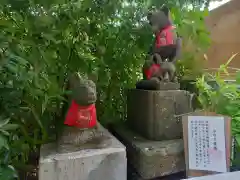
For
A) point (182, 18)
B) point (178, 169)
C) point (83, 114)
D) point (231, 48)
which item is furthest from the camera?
point (231, 48)

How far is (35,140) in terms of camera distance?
109 cm

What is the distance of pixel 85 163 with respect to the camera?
2.88 ft

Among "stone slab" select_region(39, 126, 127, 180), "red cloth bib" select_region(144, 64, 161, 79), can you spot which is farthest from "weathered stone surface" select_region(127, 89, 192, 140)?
"stone slab" select_region(39, 126, 127, 180)

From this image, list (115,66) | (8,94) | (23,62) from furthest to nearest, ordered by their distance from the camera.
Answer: (115,66)
(8,94)
(23,62)

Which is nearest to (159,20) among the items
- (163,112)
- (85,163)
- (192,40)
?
(192,40)

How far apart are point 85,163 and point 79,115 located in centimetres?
20

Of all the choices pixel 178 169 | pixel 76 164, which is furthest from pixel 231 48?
pixel 76 164

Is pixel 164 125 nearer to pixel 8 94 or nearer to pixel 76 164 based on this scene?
pixel 76 164

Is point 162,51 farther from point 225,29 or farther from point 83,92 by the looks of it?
point 225,29

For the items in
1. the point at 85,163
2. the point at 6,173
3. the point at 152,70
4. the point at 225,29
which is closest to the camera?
the point at 6,173

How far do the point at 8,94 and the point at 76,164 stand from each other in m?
0.37

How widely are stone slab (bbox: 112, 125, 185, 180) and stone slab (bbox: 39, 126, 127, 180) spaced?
127 mm

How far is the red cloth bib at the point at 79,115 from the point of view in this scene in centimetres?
95

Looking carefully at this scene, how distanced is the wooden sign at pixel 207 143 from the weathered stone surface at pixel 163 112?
179mm
